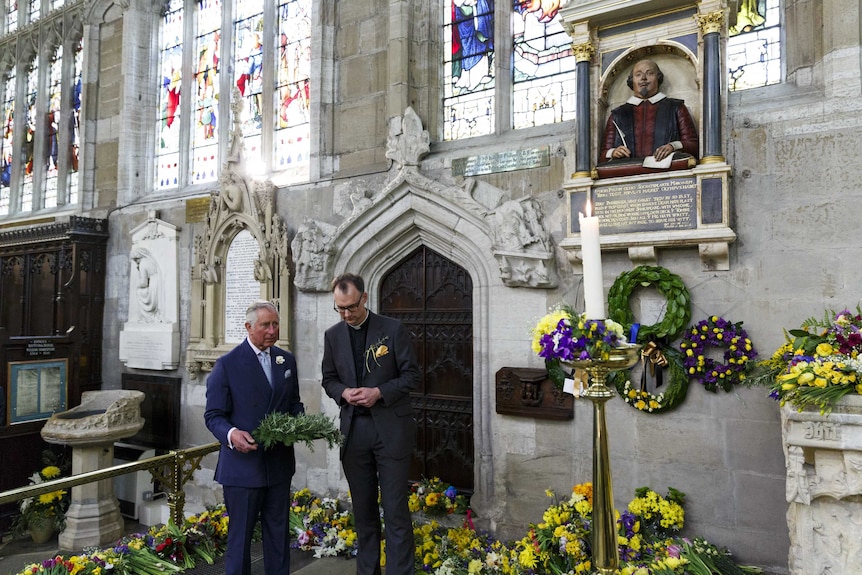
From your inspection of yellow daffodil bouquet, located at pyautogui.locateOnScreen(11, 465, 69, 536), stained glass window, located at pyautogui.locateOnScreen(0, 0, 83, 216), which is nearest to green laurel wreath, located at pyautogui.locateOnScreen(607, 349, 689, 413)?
yellow daffodil bouquet, located at pyautogui.locateOnScreen(11, 465, 69, 536)

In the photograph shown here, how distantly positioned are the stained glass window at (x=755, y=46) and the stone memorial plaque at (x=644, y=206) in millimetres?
986

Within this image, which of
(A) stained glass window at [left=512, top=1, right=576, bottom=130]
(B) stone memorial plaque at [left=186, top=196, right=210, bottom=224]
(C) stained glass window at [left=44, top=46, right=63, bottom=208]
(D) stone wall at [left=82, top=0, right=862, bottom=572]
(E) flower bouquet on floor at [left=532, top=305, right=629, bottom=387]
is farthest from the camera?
(C) stained glass window at [left=44, top=46, right=63, bottom=208]

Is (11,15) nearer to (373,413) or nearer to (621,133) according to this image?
(621,133)

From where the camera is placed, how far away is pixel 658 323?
3.91 m

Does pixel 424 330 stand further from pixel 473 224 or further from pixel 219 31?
pixel 219 31

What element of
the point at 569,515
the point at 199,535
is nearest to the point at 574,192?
the point at 569,515

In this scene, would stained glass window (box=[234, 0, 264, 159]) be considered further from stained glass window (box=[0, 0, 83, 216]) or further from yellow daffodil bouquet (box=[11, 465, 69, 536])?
yellow daffodil bouquet (box=[11, 465, 69, 536])

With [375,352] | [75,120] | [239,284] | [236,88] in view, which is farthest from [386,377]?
[75,120]

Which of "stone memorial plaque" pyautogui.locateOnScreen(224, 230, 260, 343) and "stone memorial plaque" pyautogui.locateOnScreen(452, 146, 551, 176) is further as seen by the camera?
"stone memorial plaque" pyautogui.locateOnScreen(224, 230, 260, 343)

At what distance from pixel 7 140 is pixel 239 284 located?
232 inches

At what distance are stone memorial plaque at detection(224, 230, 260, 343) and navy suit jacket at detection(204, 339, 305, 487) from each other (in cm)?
307

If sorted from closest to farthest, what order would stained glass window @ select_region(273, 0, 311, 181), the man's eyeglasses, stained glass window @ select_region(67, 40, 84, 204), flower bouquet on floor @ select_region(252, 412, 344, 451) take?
flower bouquet on floor @ select_region(252, 412, 344, 451) → the man's eyeglasses → stained glass window @ select_region(273, 0, 311, 181) → stained glass window @ select_region(67, 40, 84, 204)

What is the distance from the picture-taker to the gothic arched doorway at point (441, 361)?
4.97 m

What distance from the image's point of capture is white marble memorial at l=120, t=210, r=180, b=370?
6547 mm
